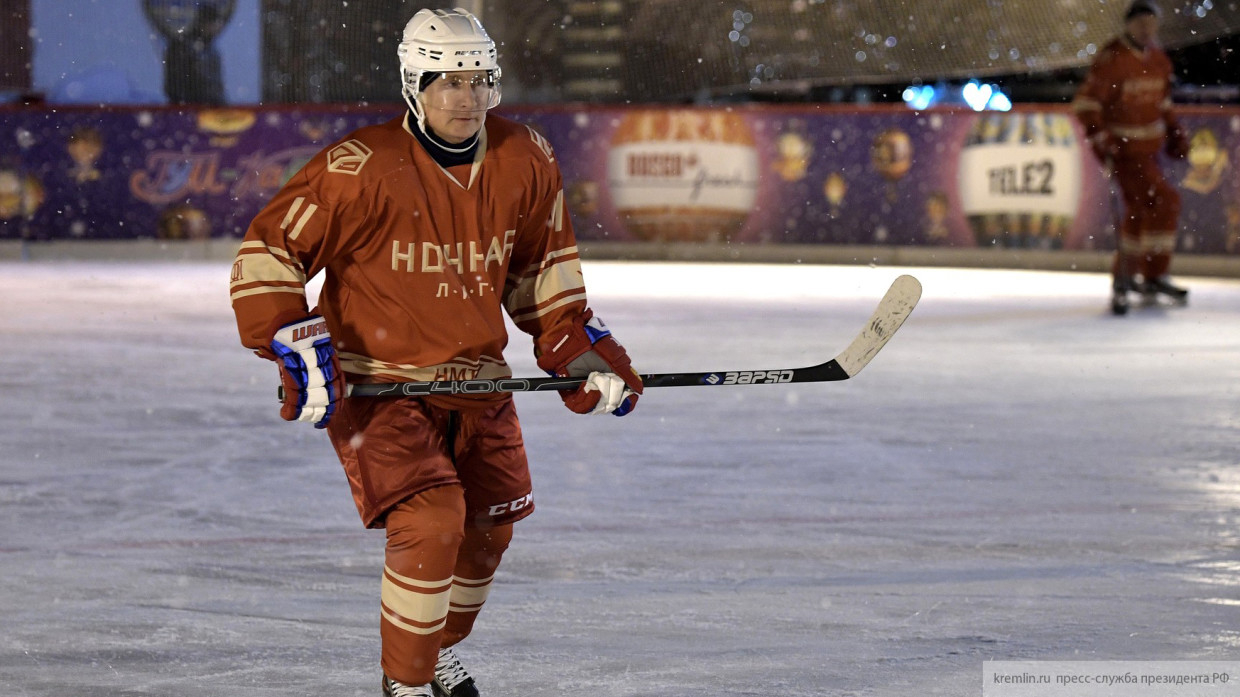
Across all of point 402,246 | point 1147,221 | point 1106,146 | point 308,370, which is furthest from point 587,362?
point 1106,146

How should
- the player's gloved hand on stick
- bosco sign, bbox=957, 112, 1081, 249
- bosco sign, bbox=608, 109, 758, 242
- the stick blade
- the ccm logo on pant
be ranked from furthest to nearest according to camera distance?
bosco sign, bbox=608, 109, 758, 242, bosco sign, bbox=957, 112, 1081, 249, the player's gloved hand on stick, the stick blade, the ccm logo on pant

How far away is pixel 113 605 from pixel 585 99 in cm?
1087

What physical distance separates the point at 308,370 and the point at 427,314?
219 mm

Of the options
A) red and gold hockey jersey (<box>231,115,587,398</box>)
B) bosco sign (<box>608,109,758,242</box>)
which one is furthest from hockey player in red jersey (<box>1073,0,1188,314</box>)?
red and gold hockey jersey (<box>231,115,587,398</box>)

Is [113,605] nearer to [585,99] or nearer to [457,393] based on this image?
[457,393]

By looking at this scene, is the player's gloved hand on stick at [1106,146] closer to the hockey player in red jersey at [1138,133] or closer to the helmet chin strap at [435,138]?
the hockey player in red jersey at [1138,133]

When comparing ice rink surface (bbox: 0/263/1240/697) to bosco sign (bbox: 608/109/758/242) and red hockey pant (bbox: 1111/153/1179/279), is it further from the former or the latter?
bosco sign (bbox: 608/109/758/242)

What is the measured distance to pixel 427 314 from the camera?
228 centimetres

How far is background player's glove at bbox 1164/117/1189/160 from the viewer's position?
909 cm

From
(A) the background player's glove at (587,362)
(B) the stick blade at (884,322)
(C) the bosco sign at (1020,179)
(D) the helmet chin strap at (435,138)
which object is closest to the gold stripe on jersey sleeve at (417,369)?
(A) the background player's glove at (587,362)

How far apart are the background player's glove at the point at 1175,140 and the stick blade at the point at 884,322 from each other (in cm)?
701

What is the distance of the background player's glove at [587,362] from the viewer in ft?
7.91

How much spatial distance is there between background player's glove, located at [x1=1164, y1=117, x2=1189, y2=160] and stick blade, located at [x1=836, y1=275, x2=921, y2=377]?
701cm

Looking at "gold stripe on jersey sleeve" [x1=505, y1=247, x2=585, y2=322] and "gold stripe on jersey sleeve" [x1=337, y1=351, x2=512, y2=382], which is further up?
"gold stripe on jersey sleeve" [x1=505, y1=247, x2=585, y2=322]
